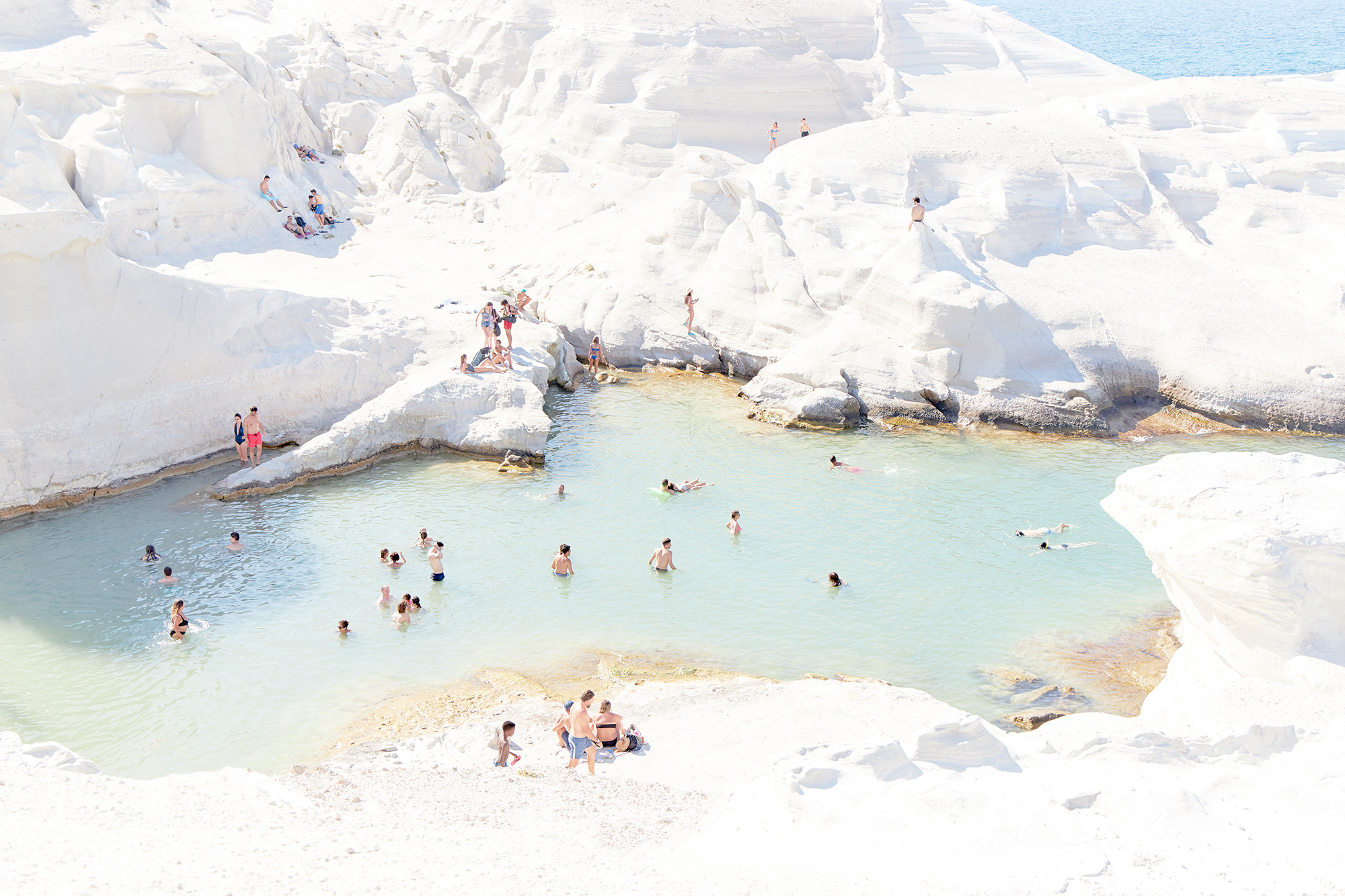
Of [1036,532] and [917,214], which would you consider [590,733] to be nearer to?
[1036,532]

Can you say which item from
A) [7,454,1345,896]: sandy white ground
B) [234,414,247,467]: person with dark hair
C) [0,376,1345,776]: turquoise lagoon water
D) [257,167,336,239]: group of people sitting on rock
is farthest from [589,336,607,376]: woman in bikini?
[7,454,1345,896]: sandy white ground

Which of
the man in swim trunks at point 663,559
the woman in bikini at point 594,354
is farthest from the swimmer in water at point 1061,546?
the woman in bikini at point 594,354

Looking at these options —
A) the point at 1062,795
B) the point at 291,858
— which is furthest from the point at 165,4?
the point at 1062,795

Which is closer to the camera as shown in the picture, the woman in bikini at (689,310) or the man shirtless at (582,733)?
the man shirtless at (582,733)

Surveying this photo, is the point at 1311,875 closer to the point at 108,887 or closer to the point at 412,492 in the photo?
the point at 108,887

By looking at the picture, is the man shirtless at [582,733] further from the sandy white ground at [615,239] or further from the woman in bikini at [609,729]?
the sandy white ground at [615,239]

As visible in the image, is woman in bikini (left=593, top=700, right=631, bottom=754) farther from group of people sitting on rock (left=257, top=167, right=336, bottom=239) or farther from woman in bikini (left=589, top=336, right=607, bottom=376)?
group of people sitting on rock (left=257, top=167, right=336, bottom=239)
